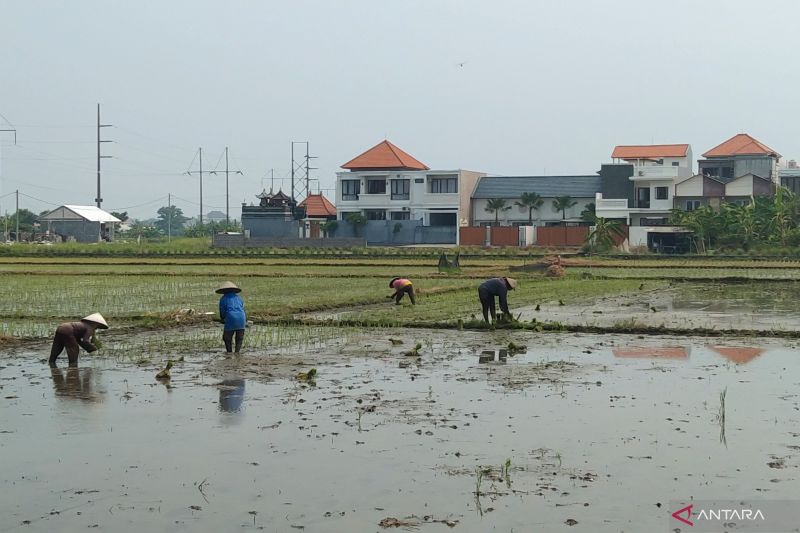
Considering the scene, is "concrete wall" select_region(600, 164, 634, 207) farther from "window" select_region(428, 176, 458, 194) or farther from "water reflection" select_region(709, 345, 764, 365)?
"water reflection" select_region(709, 345, 764, 365)

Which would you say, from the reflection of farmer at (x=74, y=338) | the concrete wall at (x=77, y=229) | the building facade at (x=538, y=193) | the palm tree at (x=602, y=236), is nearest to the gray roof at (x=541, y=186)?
the building facade at (x=538, y=193)

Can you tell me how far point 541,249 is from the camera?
5616cm

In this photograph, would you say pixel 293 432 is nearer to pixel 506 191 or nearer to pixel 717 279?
pixel 717 279

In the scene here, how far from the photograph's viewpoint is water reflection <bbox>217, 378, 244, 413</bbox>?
10.1m

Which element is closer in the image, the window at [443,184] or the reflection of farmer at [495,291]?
the reflection of farmer at [495,291]

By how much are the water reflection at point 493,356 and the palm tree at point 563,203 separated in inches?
2049

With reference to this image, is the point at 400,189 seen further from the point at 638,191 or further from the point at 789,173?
the point at 789,173

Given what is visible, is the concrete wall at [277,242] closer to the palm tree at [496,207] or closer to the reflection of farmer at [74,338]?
the palm tree at [496,207]

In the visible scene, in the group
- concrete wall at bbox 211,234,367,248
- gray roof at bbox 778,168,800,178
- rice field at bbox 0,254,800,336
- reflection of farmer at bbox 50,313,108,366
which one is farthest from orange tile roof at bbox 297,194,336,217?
reflection of farmer at bbox 50,313,108,366

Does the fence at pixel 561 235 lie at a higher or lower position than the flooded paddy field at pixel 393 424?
higher

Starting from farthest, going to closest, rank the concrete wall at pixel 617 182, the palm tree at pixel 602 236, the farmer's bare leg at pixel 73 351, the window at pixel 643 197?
the concrete wall at pixel 617 182 → the window at pixel 643 197 → the palm tree at pixel 602 236 → the farmer's bare leg at pixel 73 351

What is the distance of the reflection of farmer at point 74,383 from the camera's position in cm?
1086

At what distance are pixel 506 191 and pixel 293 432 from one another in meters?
60.1

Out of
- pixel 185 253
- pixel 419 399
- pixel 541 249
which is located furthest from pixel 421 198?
pixel 419 399
